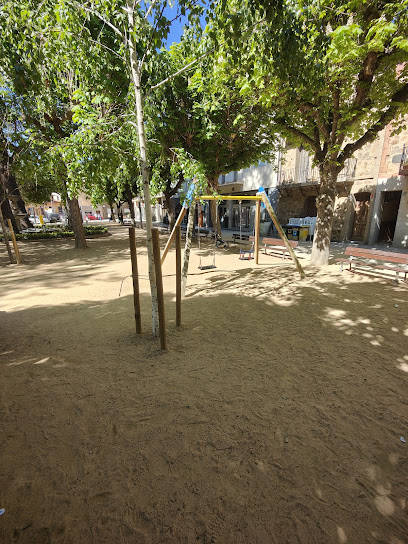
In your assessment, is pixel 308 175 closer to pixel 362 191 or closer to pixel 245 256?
pixel 362 191

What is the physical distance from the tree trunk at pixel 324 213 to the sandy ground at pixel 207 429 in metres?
4.25

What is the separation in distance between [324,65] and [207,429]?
264 inches

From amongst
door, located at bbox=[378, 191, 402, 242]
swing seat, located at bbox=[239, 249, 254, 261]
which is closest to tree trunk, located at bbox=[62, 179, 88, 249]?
swing seat, located at bbox=[239, 249, 254, 261]

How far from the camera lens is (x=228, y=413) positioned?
8.34 feet

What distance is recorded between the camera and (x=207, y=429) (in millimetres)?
2352

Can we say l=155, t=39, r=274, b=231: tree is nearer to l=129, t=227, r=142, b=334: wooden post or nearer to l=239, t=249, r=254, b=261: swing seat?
l=239, t=249, r=254, b=261: swing seat

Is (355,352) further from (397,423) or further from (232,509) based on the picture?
(232,509)

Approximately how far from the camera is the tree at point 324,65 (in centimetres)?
283

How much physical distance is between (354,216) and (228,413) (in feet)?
49.2

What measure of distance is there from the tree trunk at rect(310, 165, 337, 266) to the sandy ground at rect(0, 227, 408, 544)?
4249 millimetres

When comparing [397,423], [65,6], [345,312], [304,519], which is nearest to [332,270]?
[345,312]

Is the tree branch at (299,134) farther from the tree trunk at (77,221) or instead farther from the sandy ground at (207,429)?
the tree trunk at (77,221)

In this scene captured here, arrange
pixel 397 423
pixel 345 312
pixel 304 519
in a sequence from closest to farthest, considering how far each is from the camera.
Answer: pixel 304 519
pixel 397 423
pixel 345 312

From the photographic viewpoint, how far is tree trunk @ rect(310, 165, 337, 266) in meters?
8.13
